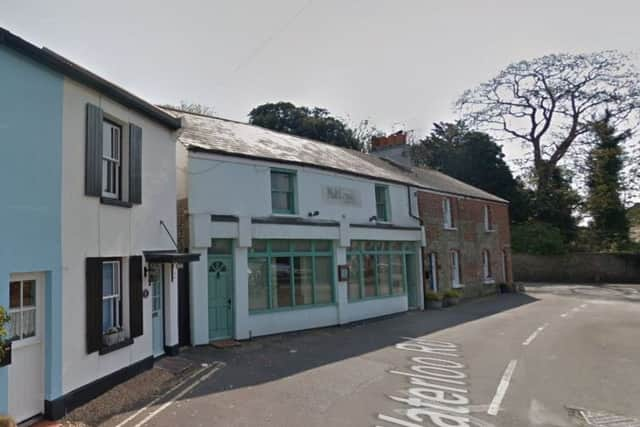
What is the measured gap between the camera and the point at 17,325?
6.14 metres

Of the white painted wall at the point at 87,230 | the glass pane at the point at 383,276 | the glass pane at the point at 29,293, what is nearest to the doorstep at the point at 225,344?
the white painted wall at the point at 87,230

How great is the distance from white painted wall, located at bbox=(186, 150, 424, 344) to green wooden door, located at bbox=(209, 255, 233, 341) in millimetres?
233

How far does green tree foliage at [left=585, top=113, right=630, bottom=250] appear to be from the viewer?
3350cm

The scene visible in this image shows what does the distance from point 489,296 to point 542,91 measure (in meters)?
23.3

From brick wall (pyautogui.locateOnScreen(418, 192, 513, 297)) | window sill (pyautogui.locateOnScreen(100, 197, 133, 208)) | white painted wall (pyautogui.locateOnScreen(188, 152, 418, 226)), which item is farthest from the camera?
brick wall (pyautogui.locateOnScreen(418, 192, 513, 297))

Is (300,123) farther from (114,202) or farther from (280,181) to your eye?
(114,202)

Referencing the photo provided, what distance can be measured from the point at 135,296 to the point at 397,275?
39.2ft

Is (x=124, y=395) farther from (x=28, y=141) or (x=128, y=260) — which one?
(x=28, y=141)

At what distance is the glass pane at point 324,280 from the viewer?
1438 centimetres

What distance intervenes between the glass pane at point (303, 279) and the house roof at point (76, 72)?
21.0 ft

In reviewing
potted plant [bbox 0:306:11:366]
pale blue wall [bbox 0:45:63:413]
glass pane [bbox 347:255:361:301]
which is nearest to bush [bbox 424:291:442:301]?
glass pane [bbox 347:255:361:301]

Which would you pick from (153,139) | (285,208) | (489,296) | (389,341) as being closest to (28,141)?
(153,139)

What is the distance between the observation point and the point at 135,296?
855 centimetres

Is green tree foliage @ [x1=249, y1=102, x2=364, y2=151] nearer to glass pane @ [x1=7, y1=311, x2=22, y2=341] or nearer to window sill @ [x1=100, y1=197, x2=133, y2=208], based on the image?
window sill @ [x1=100, y1=197, x2=133, y2=208]
